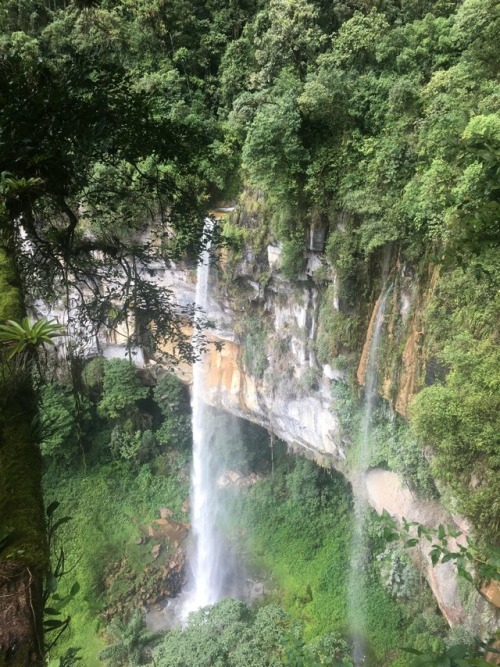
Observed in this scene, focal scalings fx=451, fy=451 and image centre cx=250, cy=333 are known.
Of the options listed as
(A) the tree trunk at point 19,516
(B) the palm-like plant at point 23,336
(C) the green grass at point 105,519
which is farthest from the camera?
(C) the green grass at point 105,519

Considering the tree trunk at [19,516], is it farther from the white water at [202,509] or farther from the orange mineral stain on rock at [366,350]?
the white water at [202,509]

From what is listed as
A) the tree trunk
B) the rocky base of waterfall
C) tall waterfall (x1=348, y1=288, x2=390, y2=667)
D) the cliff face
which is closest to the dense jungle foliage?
the tree trunk

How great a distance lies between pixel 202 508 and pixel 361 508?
4.61 metres

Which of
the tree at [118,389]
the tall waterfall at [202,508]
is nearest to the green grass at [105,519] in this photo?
the tall waterfall at [202,508]

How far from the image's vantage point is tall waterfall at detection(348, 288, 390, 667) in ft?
24.1

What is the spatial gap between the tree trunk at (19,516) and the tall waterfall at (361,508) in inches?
237

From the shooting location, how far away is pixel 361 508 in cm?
952

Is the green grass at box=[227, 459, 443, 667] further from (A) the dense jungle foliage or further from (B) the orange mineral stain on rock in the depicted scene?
(B) the orange mineral stain on rock

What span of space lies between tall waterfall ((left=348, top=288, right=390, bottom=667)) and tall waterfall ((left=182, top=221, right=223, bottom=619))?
3.34 meters

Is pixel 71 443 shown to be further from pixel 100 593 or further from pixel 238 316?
pixel 238 316

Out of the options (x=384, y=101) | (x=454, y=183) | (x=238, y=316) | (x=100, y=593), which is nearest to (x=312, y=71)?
(x=384, y=101)

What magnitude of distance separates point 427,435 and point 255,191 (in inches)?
227

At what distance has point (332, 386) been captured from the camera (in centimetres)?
880

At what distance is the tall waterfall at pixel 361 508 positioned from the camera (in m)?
7.36
